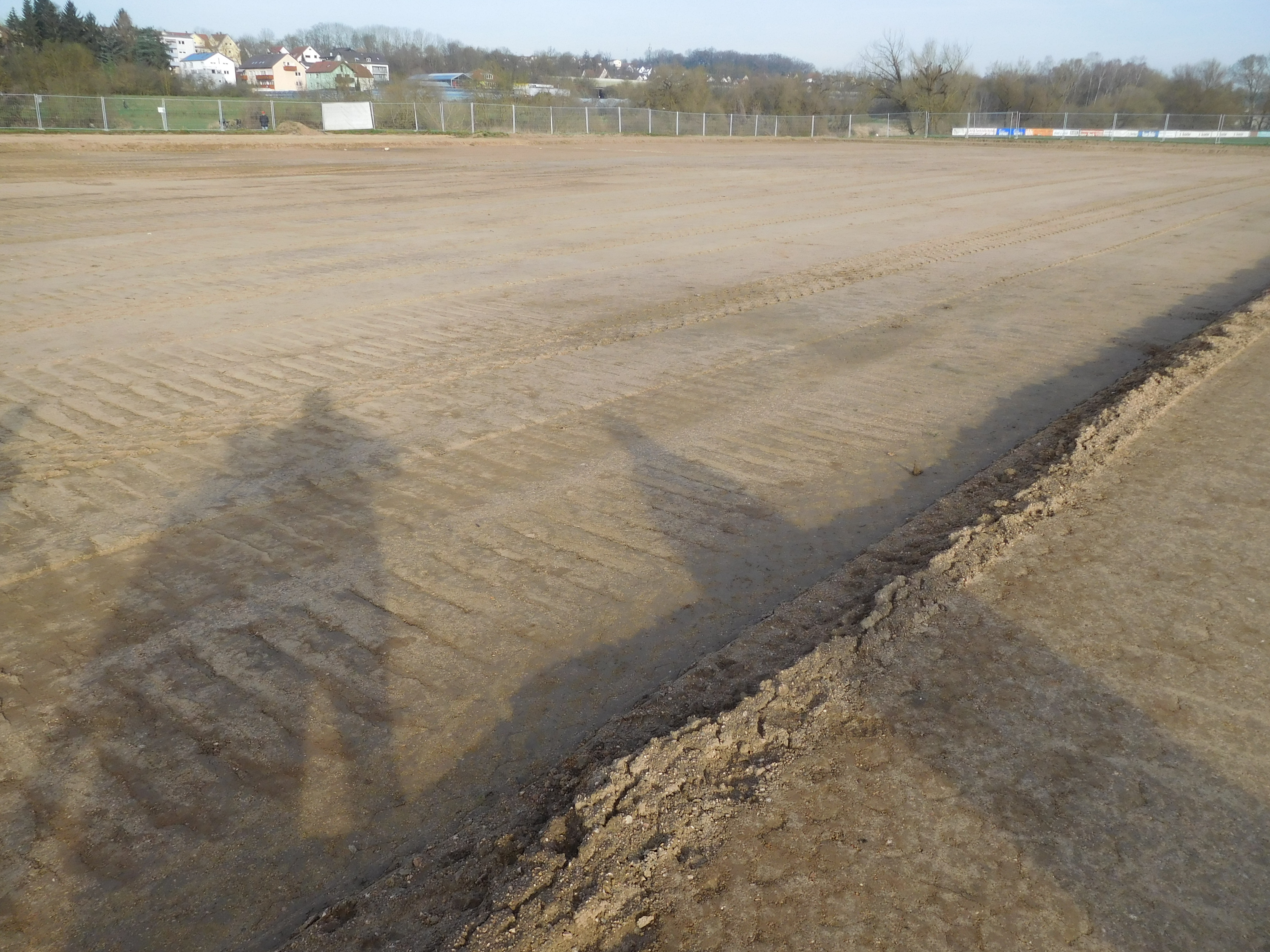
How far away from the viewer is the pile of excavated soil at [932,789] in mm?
2561

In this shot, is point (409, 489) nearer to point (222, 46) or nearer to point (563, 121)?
point (563, 121)

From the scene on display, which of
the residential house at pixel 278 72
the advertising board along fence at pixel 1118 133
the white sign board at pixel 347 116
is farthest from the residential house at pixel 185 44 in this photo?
the advertising board along fence at pixel 1118 133

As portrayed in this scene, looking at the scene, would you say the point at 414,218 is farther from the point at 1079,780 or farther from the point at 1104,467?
the point at 1079,780

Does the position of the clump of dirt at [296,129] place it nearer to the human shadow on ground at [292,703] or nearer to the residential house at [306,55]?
the human shadow on ground at [292,703]

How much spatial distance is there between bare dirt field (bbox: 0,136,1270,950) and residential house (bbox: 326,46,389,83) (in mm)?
133002

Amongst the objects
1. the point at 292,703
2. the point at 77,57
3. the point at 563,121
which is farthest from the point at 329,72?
the point at 292,703

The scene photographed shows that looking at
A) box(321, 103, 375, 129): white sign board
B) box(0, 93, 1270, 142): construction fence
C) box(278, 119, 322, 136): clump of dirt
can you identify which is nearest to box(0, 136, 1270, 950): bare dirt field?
box(0, 93, 1270, 142): construction fence

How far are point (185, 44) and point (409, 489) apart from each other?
20060 centimetres

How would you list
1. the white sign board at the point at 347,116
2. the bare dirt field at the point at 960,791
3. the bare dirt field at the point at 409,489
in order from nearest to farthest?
the bare dirt field at the point at 960,791 < the bare dirt field at the point at 409,489 < the white sign board at the point at 347,116

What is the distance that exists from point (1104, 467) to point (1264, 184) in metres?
27.9

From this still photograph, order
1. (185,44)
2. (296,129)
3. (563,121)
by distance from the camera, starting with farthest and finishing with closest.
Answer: (185,44)
(563,121)
(296,129)

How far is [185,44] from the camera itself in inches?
6737

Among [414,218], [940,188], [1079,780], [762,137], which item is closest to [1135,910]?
[1079,780]

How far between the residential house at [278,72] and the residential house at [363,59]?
6.78m
